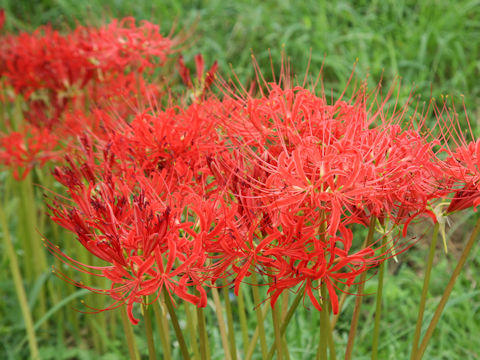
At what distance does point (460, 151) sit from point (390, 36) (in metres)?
3.11

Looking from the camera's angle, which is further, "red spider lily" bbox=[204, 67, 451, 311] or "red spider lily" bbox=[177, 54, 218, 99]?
"red spider lily" bbox=[177, 54, 218, 99]

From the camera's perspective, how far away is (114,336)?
2.78m

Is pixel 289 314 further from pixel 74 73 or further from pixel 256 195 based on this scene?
pixel 74 73

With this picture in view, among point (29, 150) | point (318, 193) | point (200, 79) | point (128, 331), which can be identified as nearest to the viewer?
point (318, 193)

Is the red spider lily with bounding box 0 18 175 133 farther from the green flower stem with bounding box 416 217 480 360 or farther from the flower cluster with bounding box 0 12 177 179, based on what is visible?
the green flower stem with bounding box 416 217 480 360

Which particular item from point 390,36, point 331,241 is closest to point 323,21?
point 390,36

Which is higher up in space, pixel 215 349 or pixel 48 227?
pixel 215 349

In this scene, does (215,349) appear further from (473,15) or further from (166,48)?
(473,15)

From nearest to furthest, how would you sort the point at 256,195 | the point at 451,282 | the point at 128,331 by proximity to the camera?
1. the point at 256,195
2. the point at 451,282
3. the point at 128,331

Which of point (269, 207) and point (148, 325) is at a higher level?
point (269, 207)

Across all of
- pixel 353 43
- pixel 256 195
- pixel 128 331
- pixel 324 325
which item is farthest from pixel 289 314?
pixel 353 43

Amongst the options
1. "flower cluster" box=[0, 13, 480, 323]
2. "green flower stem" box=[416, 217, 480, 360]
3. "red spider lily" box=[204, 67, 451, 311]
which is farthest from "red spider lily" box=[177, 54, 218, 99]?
"green flower stem" box=[416, 217, 480, 360]

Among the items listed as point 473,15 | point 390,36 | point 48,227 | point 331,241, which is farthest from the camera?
point 473,15

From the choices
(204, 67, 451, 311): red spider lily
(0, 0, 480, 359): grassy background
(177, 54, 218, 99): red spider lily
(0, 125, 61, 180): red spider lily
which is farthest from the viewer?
(0, 0, 480, 359): grassy background
